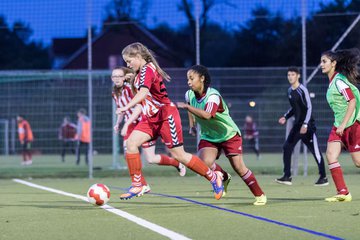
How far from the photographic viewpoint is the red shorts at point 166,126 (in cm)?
980

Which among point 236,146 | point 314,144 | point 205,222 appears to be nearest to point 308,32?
point 314,144

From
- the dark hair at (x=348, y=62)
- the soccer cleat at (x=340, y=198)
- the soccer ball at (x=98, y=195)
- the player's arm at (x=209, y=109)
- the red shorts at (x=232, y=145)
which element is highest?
the dark hair at (x=348, y=62)

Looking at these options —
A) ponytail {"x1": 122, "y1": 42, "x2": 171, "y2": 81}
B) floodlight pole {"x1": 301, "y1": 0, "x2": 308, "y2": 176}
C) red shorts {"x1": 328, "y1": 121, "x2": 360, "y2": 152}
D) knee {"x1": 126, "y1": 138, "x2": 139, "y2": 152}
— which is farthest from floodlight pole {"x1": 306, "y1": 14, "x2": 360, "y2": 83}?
knee {"x1": 126, "y1": 138, "x2": 139, "y2": 152}

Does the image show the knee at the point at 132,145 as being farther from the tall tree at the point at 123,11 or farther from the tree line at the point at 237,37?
the tall tree at the point at 123,11

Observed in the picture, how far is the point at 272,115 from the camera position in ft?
66.0

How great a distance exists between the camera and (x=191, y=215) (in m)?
8.40

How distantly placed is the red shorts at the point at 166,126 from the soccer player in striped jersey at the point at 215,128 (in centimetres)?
23

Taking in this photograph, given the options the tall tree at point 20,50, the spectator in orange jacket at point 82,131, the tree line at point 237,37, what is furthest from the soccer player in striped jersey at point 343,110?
the tall tree at point 20,50

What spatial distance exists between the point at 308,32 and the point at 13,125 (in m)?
8.87

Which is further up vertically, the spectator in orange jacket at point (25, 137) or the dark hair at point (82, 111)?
the dark hair at point (82, 111)

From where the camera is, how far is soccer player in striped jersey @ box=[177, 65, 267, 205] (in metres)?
9.78

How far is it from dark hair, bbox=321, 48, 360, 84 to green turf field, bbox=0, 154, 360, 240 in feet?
5.06

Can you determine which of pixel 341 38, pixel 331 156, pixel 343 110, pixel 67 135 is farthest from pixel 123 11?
pixel 331 156

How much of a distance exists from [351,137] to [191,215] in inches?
113
